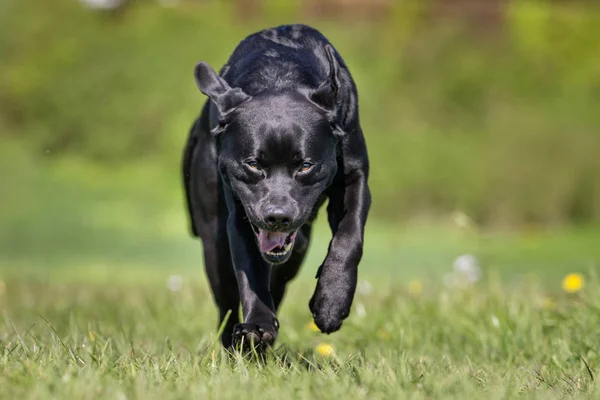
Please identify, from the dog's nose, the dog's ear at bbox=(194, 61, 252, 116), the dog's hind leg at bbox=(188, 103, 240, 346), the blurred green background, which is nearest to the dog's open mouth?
the dog's nose

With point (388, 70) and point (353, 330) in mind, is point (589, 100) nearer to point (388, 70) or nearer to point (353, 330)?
point (388, 70)

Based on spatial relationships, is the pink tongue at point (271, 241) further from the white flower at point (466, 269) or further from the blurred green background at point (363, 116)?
the blurred green background at point (363, 116)

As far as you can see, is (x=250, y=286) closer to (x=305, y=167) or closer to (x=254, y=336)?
(x=254, y=336)

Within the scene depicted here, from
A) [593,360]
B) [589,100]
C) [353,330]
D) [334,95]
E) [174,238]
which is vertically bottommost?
[174,238]

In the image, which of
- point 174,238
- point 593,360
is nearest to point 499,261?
point 174,238

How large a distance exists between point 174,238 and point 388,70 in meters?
4.20

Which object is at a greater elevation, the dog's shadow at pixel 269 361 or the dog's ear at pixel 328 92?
the dog's ear at pixel 328 92

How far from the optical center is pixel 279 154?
11.0ft

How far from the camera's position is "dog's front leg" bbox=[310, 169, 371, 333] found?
3352 mm

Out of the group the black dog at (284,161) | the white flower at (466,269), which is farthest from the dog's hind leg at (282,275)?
the white flower at (466,269)

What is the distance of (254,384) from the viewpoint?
8.52ft

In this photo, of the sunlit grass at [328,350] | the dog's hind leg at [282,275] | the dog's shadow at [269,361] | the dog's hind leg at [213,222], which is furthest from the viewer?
the dog's hind leg at [282,275]

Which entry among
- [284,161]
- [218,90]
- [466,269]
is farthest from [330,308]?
[466,269]

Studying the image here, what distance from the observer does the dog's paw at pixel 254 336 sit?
10.7ft
